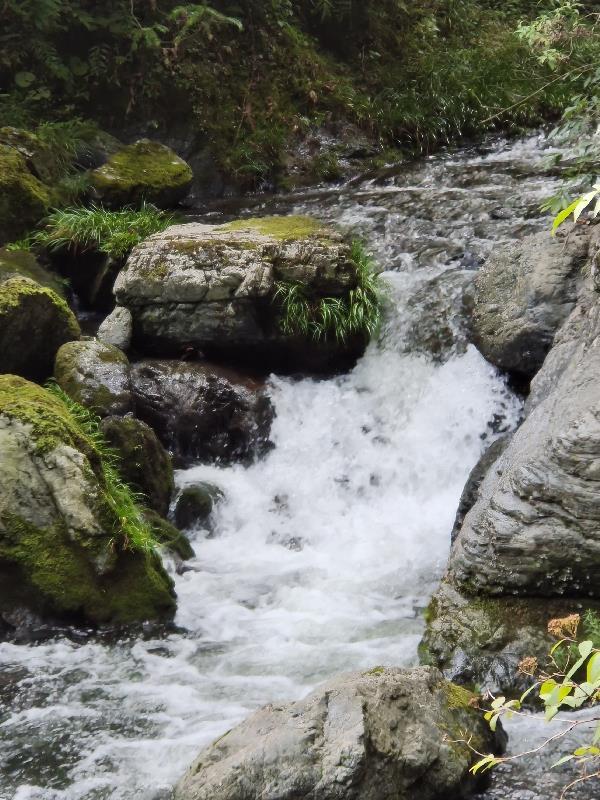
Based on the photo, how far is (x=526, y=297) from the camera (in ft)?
24.1

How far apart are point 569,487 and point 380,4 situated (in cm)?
1381

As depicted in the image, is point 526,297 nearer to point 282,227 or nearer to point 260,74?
point 282,227

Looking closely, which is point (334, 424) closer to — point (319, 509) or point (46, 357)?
point (319, 509)

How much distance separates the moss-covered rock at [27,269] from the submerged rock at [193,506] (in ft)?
9.57

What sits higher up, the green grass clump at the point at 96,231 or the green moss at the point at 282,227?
the green moss at the point at 282,227

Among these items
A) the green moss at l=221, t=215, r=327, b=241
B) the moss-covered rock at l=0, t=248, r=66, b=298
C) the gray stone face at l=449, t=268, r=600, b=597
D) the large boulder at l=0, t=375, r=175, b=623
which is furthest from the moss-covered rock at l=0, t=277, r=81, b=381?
the gray stone face at l=449, t=268, r=600, b=597

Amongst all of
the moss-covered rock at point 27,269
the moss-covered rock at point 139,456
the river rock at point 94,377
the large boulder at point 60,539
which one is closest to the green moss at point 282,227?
the moss-covered rock at point 27,269

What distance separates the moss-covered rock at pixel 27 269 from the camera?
8.78 meters

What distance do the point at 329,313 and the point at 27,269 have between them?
329 cm

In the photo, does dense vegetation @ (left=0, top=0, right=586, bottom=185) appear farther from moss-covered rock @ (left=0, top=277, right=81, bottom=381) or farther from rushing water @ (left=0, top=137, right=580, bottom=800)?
moss-covered rock @ (left=0, top=277, right=81, bottom=381)

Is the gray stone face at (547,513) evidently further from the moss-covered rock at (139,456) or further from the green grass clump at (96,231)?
the green grass clump at (96,231)

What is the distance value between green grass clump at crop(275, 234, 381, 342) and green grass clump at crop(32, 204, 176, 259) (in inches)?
83.5

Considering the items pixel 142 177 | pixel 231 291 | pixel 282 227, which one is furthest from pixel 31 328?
pixel 142 177

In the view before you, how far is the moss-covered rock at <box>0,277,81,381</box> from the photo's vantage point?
7.20 m
